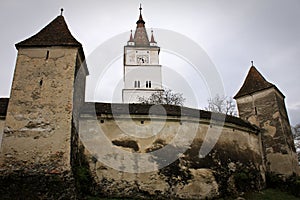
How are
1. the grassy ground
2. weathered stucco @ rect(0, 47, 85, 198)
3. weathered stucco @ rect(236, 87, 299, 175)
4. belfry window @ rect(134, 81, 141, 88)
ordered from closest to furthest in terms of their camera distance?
1. weathered stucco @ rect(0, 47, 85, 198)
2. the grassy ground
3. weathered stucco @ rect(236, 87, 299, 175)
4. belfry window @ rect(134, 81, 141, 88)

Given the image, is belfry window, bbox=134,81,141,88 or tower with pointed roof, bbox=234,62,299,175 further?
belfry window, bbox=134,81,141,88

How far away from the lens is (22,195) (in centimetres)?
889

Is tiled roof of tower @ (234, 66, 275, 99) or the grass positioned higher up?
tiled roof of tower @ (234, 66, 275, 99)

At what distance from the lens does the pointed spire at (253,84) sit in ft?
59.8

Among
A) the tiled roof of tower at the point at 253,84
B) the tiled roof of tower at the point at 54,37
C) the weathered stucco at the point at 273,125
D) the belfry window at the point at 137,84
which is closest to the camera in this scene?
the tiled roof of tower at the point at 54,37

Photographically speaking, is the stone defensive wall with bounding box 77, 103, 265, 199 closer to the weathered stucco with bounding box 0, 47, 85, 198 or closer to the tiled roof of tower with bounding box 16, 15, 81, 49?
the weathered stucco with bounding box 0, 47, 85, 198

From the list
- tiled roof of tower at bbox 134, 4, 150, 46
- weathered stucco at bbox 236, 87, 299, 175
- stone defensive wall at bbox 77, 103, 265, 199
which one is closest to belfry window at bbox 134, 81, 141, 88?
tiled roof of tower at bbox 134, 4, 150, 46

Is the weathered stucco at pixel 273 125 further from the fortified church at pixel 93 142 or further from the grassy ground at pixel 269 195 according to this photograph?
the fortified church at pixel 93 142

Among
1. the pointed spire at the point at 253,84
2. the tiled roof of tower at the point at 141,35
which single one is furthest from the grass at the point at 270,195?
the tiled roof of tower at the point at 141,35

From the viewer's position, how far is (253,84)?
18844mm

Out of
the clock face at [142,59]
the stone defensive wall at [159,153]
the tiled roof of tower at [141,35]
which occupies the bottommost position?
the stone defensive wall at [159,153]

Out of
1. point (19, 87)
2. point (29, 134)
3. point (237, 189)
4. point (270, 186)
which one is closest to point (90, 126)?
point (29, 134)

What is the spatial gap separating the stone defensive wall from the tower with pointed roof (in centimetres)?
333

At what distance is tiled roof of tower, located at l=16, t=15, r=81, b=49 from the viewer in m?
11.6
